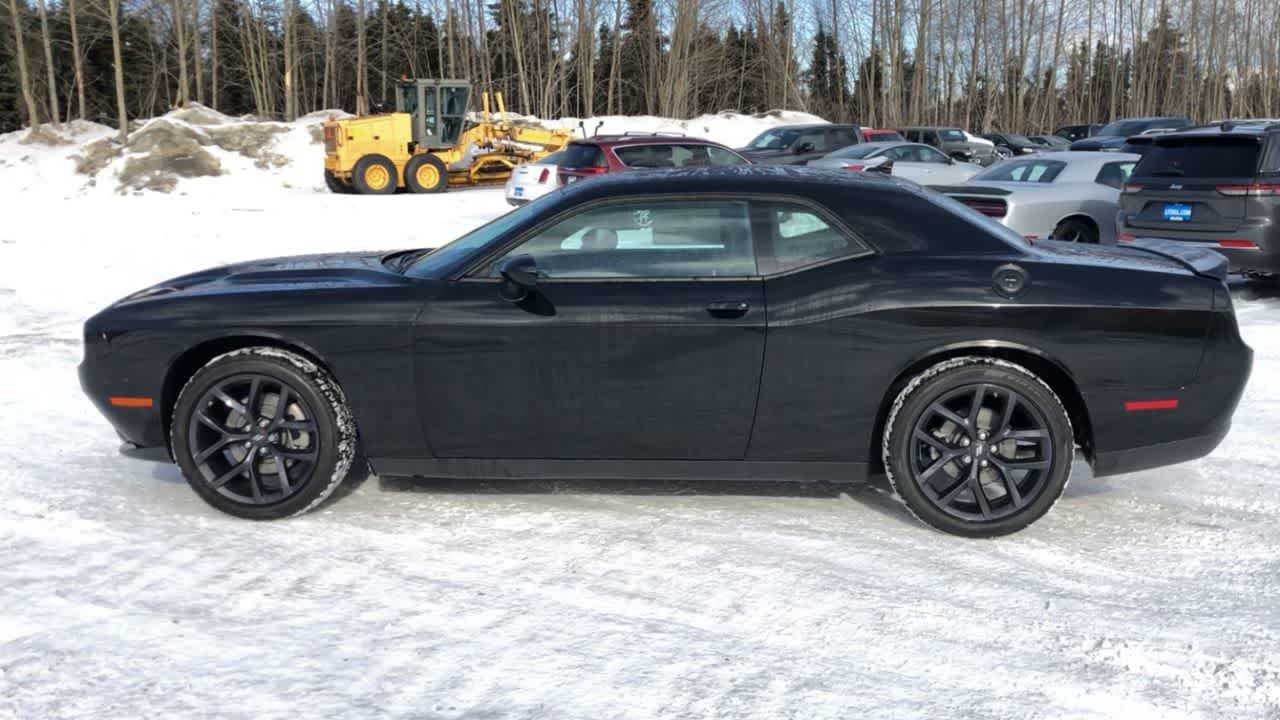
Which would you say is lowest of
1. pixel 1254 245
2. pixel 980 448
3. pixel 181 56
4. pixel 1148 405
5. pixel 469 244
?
pixel 980 448

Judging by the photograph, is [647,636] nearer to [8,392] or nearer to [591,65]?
[8,392]

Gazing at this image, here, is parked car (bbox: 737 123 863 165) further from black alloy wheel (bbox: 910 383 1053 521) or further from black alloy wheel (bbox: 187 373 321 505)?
black alloy wheel (bbox: 187 373 321 505)

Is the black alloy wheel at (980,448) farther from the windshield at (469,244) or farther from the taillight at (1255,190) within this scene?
the taillight at (1255,190)

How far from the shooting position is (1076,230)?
1132 cm

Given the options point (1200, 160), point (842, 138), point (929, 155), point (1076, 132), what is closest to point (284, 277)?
point (1200, 160)

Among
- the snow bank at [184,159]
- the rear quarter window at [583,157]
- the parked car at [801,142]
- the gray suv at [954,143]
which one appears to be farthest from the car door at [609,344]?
the gray suv at [954,143]

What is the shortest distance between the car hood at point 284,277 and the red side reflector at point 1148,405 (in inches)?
114

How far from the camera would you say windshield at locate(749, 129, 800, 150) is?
72.9ft

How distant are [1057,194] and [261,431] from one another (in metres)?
9.11

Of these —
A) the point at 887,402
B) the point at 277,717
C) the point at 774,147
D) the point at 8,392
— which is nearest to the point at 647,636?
the point at 277,717

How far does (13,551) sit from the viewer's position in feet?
13.4

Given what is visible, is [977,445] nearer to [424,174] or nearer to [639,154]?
[639,154]

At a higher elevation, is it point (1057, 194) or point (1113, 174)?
point (1113, 174)

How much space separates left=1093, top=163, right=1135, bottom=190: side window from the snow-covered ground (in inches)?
268
